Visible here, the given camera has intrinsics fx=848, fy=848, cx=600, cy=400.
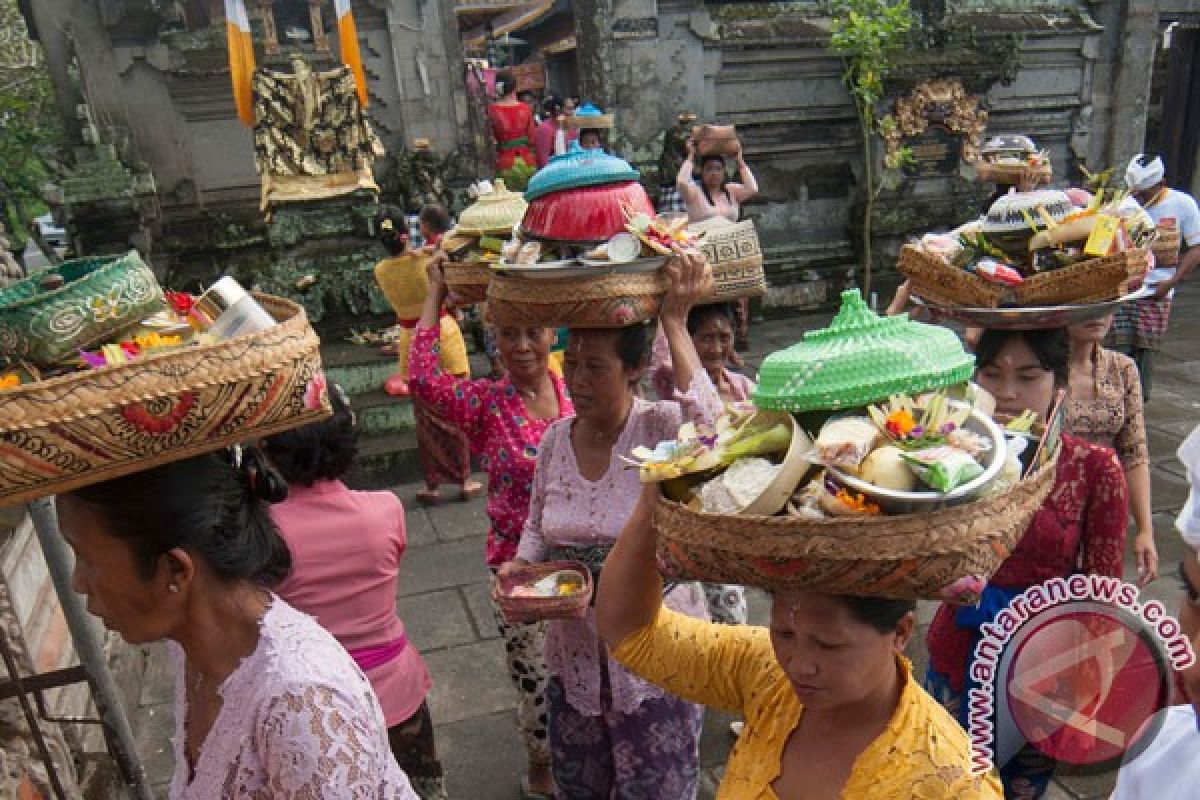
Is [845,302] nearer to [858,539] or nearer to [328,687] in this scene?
[858,539]

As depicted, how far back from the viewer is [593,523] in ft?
8.75

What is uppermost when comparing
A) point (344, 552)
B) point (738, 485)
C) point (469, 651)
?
point (738, 485)

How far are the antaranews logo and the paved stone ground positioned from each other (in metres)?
2.21

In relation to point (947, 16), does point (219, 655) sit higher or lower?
lower

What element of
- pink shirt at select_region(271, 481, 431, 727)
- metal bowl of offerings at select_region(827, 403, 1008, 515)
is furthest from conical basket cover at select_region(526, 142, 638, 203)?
metal bowl of offerings at select_region(827, 403, 1008, 515)

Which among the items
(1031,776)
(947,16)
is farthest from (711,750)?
(947,16)

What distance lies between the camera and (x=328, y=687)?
1518 mm

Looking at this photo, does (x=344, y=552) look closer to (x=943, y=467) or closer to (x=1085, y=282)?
(x=943, y=467)

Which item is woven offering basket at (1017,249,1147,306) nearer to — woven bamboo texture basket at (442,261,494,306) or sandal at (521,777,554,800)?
woven bamboo texture basket at (442,261,494,306)

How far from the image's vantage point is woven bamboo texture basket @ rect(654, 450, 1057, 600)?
1216 mm

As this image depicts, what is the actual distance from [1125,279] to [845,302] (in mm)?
1464

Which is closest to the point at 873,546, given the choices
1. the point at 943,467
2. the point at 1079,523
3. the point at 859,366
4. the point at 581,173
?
the point at 943,467

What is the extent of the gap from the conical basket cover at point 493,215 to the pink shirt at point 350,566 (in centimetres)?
115

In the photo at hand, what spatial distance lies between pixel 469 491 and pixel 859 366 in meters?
5.11
